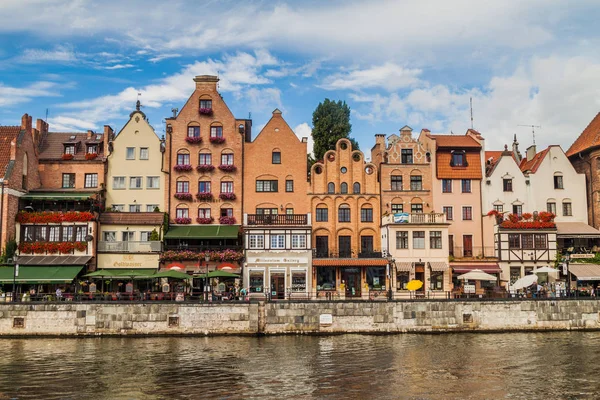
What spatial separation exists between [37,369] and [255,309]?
629 inches

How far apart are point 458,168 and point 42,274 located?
38.6 metres

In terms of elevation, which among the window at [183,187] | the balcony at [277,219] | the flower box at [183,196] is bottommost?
the balcony at [277,219]

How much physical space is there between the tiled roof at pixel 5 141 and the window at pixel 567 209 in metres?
51.8

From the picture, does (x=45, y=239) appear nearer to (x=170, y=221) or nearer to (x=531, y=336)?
(x=170, y=221)

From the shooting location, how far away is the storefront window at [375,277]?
2163 inches

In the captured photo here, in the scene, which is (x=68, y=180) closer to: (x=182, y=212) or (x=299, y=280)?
(x=182, y=212)

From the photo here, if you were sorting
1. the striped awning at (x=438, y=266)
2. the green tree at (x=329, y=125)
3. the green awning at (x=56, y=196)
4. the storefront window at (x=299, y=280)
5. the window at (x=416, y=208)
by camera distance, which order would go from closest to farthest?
the striped awning at (x=438, y=266), the green awning at (x=56, y=196), the storefront window at (x=299, y=280), the window at (x=416, y=208), the green tree at (x=329, y=125)

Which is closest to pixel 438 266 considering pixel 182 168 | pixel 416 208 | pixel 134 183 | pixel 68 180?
pixel 416 208

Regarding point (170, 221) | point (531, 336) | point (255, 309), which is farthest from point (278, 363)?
point (170, 221)

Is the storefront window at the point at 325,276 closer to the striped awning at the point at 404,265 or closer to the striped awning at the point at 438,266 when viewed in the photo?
the striped awning at the point at 404,265

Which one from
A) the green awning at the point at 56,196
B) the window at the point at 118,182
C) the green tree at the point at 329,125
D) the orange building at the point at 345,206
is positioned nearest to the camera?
the green awning at the point at 56,196

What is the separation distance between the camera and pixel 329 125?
2805 inches

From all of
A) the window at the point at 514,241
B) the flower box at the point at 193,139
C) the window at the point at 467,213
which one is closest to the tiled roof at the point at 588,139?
the window at the point at 514,241

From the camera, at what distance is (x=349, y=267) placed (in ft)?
180
